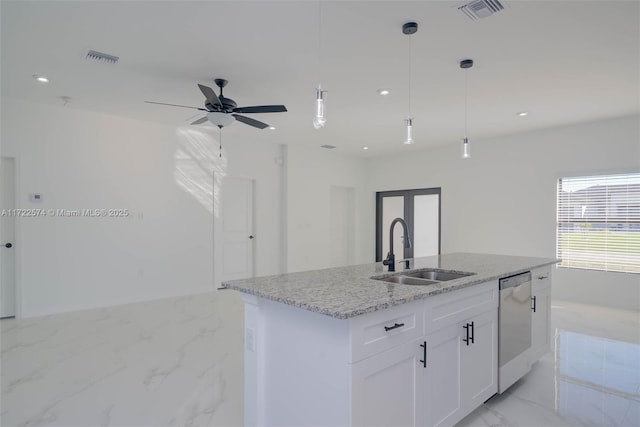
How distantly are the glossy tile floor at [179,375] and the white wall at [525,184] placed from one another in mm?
908

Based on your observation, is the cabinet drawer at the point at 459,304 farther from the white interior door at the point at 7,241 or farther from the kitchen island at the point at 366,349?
the white interior door at the point at 7,241

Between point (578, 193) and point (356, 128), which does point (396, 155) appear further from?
point (578, 193)

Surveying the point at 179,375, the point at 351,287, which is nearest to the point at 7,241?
the point at 179,375

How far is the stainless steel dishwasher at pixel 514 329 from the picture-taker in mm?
2410

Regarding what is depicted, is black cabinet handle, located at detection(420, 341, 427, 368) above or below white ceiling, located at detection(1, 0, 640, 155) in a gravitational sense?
below

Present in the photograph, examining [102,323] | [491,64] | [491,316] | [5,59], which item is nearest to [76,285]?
[102,323]

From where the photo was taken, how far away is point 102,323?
13.6 ft

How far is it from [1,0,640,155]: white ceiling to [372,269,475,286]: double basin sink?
180cm

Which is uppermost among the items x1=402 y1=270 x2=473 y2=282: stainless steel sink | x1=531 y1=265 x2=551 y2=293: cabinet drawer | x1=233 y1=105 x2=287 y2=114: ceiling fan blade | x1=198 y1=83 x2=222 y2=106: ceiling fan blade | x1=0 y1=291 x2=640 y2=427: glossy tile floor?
x1=198 y1=83 x2=222 y2=106: ceiling fan blade

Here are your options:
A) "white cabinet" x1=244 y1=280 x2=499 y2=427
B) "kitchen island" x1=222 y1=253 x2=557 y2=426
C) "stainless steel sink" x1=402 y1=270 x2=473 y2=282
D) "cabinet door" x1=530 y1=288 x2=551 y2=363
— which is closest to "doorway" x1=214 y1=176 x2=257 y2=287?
"kitchen island" x1=222 y1=253 x2=557 y2=426

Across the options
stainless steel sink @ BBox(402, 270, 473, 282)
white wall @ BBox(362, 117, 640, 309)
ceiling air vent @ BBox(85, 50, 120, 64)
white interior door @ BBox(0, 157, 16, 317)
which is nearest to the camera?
stainless steel sink @ BBox(402, 270, 473, 282)

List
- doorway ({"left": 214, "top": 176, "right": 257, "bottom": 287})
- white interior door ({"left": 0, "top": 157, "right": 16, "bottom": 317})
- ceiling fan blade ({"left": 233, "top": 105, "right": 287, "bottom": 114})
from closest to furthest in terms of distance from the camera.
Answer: ceiling fan blade ({"left": 233, "top": 105, "right": 287, "bottom": 114})
white interior door ({"left": 0, "top": 157, "right": 16, "bottom": 317})
doorway ({"left": 214, "top": 176, "right": 257, "bottom": 287})

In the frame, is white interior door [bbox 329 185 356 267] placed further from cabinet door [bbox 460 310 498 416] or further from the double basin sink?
cabinet door [bbox 460 310 498 416]

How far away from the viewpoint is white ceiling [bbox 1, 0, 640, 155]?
2439 mm
